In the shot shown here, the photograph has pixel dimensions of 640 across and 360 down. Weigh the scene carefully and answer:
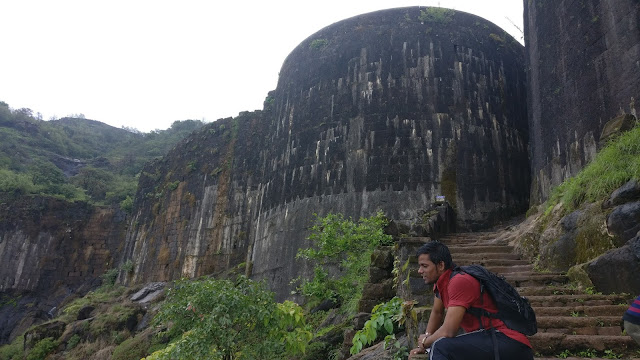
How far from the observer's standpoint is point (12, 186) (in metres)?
28.9

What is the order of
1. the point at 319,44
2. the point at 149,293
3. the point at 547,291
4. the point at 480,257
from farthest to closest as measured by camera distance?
the point at 149,293 < the point at 319,44 < the point at 480,257 < the point at 547,291

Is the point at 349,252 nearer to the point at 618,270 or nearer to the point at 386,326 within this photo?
the point at 386,326

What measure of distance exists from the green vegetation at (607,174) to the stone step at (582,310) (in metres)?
2.04

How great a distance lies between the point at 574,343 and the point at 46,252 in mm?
28460

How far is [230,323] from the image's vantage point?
6367mm

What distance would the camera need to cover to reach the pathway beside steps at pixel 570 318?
175 inches

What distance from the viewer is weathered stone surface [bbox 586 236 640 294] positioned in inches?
208

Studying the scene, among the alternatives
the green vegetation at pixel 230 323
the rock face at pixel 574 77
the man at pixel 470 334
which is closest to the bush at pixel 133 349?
the green vegetation at pixel 230 323

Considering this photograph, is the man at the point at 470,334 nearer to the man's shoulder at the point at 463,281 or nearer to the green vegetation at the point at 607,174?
the man's shoulder at the point at 463,281

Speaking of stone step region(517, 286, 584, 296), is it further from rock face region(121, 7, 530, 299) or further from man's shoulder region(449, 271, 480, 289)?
rock face region(121, 7, 530, 299)

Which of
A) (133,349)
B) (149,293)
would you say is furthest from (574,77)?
(149,293)

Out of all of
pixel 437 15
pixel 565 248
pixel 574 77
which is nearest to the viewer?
pixel 565 248

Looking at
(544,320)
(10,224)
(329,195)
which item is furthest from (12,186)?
(544,320)

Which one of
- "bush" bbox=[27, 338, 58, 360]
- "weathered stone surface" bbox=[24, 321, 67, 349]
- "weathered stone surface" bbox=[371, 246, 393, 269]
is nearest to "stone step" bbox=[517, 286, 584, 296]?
"weathered stone surface" bbox=[371, 246, 393, 269]
